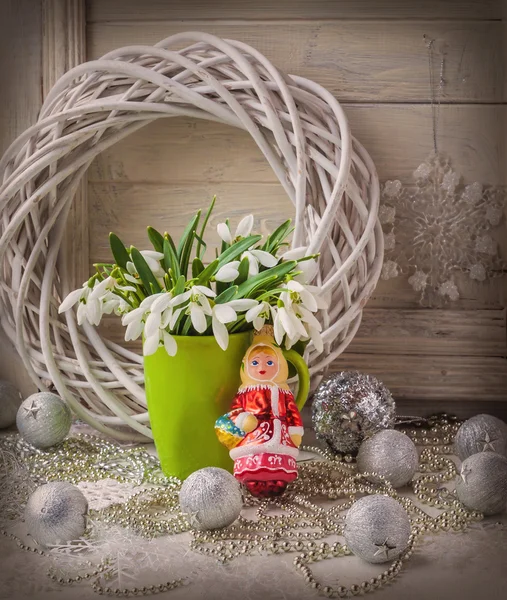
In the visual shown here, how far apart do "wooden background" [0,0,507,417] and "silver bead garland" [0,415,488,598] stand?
184 millimetres

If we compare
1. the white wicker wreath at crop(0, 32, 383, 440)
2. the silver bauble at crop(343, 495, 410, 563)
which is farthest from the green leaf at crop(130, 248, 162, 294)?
the silver bauble at crop(343, 495, 410, 563)

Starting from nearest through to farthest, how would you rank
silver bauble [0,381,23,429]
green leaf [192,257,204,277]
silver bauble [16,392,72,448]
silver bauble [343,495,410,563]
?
1. silver bauble [343,495,410,563]
2. green leaf [192,257,204,277]
3. silver bauble [16,392,72,448]
4. silver bauble [0,381,23,429]

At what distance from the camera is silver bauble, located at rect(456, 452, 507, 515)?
0.95 metres

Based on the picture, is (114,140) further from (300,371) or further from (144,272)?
(300,371)

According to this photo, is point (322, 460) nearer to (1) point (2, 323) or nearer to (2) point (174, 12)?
(1) point (2, 323)

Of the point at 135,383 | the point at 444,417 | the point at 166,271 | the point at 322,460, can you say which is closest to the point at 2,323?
the point at 135,383

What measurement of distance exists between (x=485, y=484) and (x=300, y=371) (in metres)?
0.28

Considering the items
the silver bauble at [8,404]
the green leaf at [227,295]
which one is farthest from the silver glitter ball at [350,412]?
the silver bauble at [8,404]

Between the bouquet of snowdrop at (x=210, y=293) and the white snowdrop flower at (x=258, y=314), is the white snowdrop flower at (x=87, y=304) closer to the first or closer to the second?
the bouquet of snowdrop at (x=210, y=293)

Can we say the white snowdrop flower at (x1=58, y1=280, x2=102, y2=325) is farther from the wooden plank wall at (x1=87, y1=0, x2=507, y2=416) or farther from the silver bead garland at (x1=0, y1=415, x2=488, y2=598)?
the wooden plank wall at (x1=87, y1=0, x2=507, y2=416)

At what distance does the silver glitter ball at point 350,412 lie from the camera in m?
1.14

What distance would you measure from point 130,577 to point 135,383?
45 centimetres

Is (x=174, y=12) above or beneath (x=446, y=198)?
above

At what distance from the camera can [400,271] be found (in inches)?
54.9
